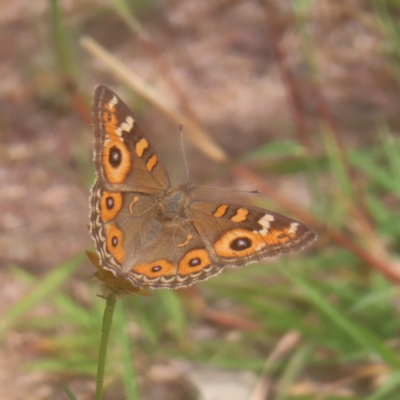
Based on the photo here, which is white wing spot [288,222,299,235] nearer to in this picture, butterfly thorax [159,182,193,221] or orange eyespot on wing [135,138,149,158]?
butterfly thorax [159,182,193,221]

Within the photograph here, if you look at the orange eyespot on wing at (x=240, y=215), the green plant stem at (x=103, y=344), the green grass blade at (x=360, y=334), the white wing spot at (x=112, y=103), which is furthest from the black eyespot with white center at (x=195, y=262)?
the green grass blade at (x=360, y=334)

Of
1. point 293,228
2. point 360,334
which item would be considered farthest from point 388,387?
point 293,228

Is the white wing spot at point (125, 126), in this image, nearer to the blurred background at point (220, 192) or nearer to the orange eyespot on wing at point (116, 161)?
the orange eyespot on wing at point (116, 161)

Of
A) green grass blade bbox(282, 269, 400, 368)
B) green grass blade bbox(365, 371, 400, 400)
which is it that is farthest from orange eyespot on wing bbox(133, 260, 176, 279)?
green grass blade bbox(365, 371, 400, 400)

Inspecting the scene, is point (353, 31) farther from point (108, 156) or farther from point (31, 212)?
point (108, 156)

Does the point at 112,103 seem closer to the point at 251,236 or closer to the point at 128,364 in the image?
the point at 251,236
